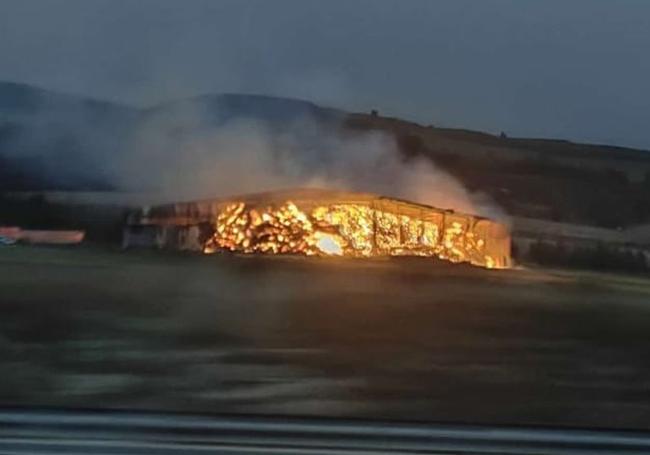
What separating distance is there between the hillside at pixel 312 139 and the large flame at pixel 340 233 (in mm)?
196

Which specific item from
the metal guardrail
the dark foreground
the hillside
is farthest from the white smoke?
the metal guardrail

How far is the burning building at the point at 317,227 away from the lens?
13.7ft

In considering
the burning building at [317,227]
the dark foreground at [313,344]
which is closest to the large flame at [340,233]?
the burning building at [317,227]

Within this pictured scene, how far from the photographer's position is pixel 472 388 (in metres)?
4.07

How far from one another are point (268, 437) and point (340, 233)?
72 cm

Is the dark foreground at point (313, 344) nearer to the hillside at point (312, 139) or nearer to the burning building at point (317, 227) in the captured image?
the burning building at point (317, 227)

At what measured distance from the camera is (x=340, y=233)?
420 cm

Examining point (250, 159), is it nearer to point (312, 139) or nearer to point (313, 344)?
point (312, 139)

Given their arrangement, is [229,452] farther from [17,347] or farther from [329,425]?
[17,347]

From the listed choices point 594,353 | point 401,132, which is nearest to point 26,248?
point 401,132

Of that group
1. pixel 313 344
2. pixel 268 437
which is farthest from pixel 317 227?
pixel 268 437

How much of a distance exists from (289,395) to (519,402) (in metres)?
0.76

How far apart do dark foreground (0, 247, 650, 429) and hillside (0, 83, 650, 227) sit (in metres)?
0.29

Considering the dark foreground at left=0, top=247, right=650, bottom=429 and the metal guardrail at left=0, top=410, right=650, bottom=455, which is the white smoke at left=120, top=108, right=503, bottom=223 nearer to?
the dark foreground at left=0, top=247, right=650, bottom=429
